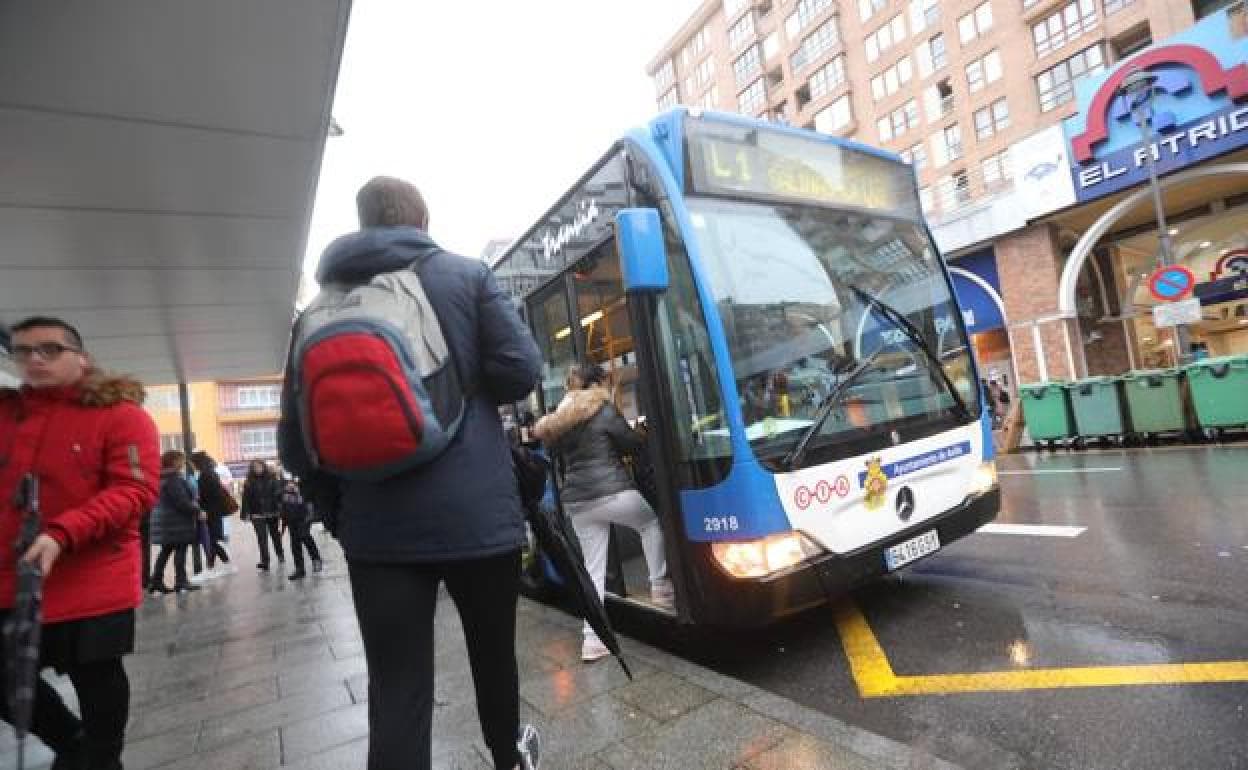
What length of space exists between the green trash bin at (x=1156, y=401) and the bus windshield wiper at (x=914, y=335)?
32.6 ft

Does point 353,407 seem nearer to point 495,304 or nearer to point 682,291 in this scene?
point 495,304

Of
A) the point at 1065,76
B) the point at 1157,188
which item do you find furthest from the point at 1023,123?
the point at 1157,188

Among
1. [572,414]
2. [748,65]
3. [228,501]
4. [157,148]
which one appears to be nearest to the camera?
[572,414]

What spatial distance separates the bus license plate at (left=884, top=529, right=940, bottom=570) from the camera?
11.9 feet

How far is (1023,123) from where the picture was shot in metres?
32.6

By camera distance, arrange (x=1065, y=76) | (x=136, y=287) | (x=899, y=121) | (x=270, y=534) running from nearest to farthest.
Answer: (x=136, y=287) → (x=270, y=534) → (x=1065, y=76) → (x=899, y=121)

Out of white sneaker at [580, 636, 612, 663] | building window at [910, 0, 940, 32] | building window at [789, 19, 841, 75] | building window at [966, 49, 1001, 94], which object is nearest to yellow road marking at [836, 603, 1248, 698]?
white sneaker at [580, 636, 612, 663]

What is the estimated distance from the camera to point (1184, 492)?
22.9ft

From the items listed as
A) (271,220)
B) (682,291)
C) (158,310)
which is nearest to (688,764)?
(682,291)

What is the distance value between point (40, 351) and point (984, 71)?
1617 inches

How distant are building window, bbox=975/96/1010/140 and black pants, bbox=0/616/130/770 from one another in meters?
40.3

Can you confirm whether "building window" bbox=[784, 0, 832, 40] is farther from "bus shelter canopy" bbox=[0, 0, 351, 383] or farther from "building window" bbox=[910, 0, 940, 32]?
"bus shelter canopy" bbox=[0, 0, 351, 383]

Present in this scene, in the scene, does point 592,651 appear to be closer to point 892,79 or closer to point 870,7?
point 892,79

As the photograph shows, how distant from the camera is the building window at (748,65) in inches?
1832
